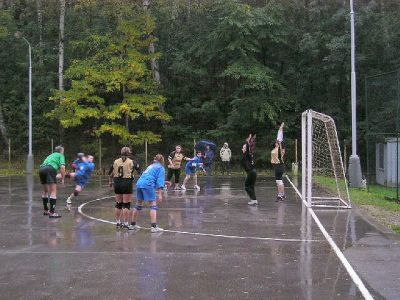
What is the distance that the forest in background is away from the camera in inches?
1346

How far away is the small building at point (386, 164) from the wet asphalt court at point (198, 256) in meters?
9.76

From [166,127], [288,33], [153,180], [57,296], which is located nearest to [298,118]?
[288,33]

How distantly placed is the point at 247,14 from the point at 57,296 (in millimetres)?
29659

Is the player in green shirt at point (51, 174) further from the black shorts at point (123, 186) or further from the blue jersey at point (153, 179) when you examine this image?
the blue jersey at point (153, 179)

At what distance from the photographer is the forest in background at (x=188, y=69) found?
112 feet

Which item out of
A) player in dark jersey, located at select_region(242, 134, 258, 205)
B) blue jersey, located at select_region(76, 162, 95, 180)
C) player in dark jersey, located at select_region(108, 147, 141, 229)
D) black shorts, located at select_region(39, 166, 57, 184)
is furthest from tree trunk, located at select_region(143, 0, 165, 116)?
player in dark jersey, located at select_region(108, 147, 141, 229)

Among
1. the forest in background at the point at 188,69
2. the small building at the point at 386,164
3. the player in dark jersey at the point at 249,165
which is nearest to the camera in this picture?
the player in dark jersey at the point at 249,165

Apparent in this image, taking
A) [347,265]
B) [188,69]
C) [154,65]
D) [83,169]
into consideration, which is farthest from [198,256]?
[154,65]

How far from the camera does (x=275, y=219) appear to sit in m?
12.9

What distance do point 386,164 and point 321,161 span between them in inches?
147

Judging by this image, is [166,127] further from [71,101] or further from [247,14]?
[247,14]

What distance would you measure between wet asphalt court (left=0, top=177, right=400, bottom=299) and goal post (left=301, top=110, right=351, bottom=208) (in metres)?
1.43

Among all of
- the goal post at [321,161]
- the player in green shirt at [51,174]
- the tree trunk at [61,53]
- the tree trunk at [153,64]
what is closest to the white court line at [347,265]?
the goal post at [321,161]

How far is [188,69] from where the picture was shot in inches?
1494
